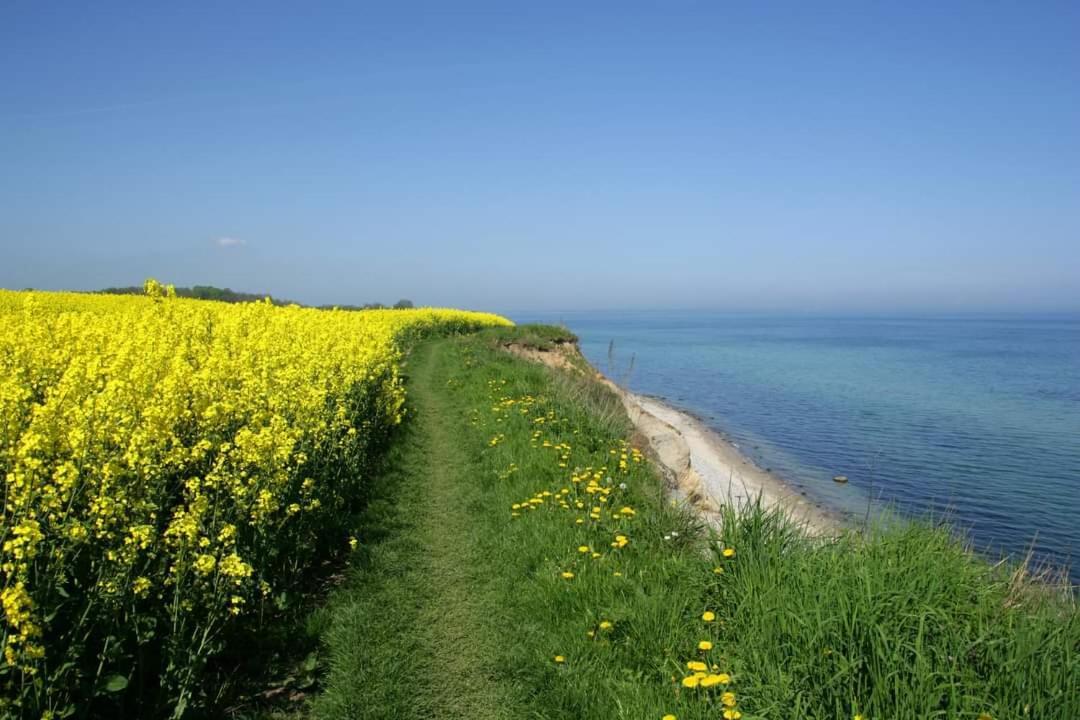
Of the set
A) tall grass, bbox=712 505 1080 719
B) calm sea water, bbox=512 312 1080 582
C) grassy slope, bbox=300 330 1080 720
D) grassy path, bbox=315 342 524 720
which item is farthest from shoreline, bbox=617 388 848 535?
tall grass, bbox=712 505 1080 719

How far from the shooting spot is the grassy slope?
3775 mm

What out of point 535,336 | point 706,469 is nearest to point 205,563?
point 706,469

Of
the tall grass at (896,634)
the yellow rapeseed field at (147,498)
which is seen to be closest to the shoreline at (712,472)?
the tall grass at (896,634)

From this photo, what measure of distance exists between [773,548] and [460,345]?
24045 millimetres

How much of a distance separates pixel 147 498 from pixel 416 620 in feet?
8.81

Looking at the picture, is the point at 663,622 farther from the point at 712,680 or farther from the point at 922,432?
the point at 922,432

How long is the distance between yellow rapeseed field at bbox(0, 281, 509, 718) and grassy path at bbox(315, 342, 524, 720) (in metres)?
0.73

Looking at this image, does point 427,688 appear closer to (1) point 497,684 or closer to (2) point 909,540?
(1) point 497,684

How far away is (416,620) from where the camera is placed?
604 cm

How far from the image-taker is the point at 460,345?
1126 inches

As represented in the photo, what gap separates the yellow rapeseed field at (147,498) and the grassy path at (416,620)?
0.73 m

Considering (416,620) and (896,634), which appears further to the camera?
(416,620)

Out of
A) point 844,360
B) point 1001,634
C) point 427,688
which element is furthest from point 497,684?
point 844,360

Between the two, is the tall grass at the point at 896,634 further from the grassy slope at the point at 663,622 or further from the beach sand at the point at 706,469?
the beach sand at the point at 706,469
